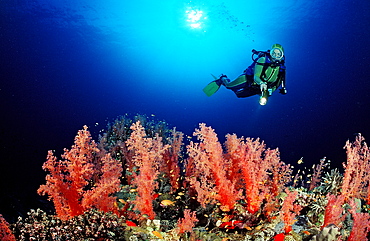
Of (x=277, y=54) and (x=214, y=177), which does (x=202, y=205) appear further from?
(x=277, y=54)

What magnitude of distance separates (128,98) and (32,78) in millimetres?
60133

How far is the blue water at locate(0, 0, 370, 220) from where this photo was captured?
31.8m

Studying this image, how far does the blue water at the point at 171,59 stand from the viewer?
31844 mm

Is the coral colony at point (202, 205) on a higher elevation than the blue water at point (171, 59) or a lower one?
lower

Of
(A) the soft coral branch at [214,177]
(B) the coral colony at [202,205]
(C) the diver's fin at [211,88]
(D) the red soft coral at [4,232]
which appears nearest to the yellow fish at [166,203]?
(B) the coral colony at [202,205]

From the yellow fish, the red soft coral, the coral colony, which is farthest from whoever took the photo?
the yellow fish

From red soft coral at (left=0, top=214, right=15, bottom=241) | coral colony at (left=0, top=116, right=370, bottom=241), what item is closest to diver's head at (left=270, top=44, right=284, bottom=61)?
coral colony at (left=0, top=116, right=370, bottom=241)

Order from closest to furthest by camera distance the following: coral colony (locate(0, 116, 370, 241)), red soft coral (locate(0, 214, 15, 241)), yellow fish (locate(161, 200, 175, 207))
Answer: red soft coral (locate(0, 214, 15, 241)) < coral colony (locate(0, 116, 370, 241)) < yellow fish (locate(161, 200, 175, 207))

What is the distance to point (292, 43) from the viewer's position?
51.4 m

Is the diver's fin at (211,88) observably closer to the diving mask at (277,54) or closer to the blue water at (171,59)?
the diving mask at (277,54)

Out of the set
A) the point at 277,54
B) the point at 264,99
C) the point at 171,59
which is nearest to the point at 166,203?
the point at 264,99

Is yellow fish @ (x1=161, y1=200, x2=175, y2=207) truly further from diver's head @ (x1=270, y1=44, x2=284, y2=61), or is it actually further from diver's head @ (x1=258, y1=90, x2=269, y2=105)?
diver's head @ (x1=270, y1=44, x2=284, y2=61)

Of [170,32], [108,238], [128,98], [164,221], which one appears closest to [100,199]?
[108,238]

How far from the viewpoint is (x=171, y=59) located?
80750mm
